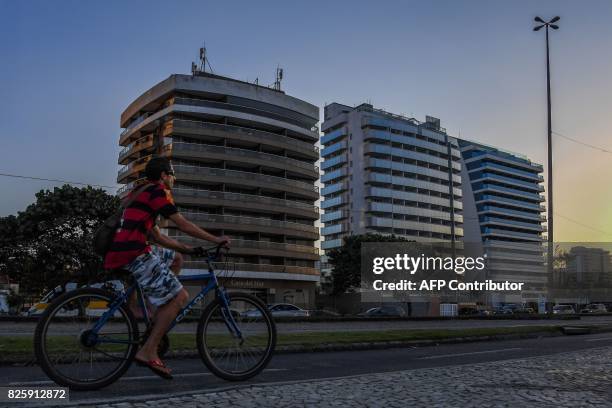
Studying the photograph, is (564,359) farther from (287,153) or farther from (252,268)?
(287,153)

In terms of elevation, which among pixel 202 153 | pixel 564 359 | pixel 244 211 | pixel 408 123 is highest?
pixel 408 123

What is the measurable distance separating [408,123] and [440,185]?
1487 centimetres

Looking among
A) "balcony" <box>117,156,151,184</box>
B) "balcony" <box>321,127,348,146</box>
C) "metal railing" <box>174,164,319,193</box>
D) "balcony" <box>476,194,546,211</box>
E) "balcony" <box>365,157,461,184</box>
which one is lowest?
"metal railing" <box>174,164,319,193</box>

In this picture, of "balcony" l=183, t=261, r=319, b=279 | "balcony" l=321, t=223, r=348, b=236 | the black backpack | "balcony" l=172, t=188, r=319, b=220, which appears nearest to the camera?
the black backpack

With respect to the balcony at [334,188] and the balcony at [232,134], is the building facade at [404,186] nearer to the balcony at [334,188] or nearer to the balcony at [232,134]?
the balcony at [334,188]

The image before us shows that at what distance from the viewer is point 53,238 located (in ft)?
125

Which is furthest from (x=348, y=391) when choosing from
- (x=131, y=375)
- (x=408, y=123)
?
(x=408, y=123)

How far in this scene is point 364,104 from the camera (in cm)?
12469

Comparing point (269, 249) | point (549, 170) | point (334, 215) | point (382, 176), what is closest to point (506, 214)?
point (382, 176)

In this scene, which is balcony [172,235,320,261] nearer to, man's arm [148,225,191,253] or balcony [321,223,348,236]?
balcony [321,223,348,236]

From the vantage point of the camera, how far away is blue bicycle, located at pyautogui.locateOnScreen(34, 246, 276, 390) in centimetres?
486

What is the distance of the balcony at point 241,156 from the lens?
212 feet

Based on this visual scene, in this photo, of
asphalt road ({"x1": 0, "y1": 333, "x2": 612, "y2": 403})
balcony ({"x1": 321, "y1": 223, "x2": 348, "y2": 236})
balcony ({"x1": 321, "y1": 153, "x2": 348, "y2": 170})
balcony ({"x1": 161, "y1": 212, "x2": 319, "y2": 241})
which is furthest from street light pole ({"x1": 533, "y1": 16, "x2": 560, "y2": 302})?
balcony ({"x1": 321, "y1": 153, "x2": 348, "y2": 170})

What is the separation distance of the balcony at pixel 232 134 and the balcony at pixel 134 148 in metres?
3.02
